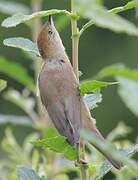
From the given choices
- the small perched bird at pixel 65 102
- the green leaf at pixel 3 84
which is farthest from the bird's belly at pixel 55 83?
the green leaf at pixel 3 84

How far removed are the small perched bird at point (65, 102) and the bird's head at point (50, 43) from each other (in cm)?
5

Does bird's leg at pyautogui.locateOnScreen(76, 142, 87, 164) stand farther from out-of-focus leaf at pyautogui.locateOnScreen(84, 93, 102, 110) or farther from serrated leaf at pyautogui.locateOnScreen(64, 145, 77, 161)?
out-of-focus leaf at pyautogui.locateOnScreen(84, 93, 102, 110)

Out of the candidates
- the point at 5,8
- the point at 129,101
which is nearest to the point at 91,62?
the point at 5,8

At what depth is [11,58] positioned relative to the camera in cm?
827

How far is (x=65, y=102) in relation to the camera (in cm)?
156

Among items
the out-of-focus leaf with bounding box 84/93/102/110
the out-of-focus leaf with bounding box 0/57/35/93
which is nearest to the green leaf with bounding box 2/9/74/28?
the out-of-focus leaf with bounding box 84/93/102/110

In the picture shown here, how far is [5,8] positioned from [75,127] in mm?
1422

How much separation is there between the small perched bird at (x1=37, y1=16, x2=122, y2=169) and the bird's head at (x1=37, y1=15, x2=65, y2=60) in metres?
0.05

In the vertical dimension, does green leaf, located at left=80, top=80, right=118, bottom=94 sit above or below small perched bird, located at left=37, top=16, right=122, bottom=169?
above

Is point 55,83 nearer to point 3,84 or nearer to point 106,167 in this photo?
point 3,84

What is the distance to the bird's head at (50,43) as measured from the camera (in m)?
1.78

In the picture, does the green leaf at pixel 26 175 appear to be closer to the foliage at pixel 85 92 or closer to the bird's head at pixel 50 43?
the foliage at pixel 85 92

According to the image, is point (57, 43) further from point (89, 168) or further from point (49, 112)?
point (89, 168)

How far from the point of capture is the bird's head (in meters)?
1.78
